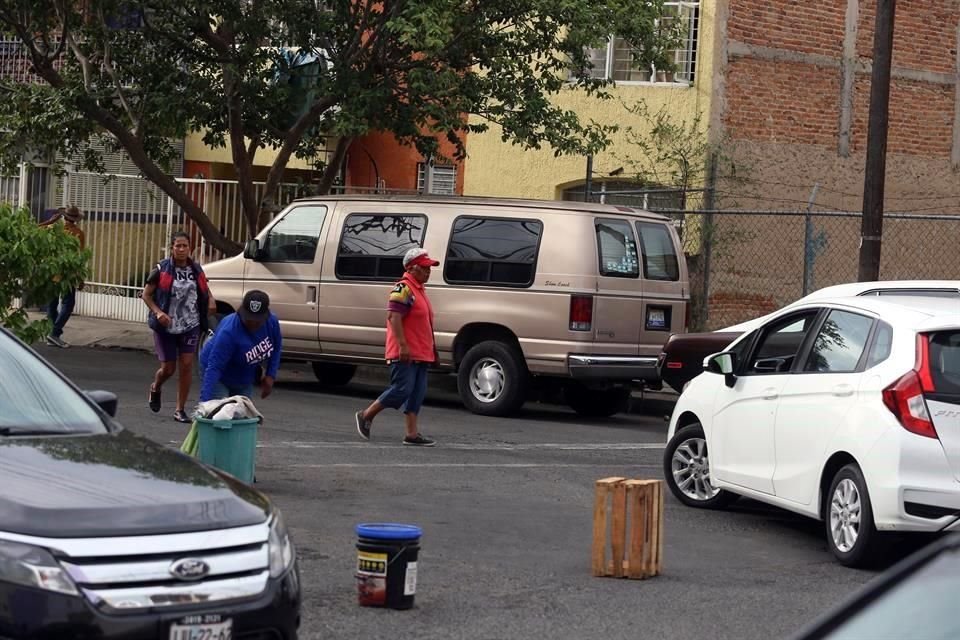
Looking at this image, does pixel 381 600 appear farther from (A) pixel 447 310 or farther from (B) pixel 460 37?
(B) pixel 460 37

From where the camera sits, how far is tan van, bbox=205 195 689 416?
17.2 meters

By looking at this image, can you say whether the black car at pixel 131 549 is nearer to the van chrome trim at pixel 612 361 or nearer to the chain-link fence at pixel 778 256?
the van chrome trim at pixel 612 361

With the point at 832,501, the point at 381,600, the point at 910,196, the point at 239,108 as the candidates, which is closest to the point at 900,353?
the point at 832,501

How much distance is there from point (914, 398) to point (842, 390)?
62 centimetres

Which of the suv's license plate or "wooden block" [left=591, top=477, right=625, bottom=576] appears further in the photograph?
"wooden block" [left=591, top=477, right=625, bottom=576]

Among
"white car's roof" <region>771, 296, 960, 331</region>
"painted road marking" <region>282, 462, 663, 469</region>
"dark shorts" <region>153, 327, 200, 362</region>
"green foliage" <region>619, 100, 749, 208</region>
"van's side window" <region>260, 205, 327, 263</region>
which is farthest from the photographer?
"green foliage" <region>619, 100, 749, 208</region>

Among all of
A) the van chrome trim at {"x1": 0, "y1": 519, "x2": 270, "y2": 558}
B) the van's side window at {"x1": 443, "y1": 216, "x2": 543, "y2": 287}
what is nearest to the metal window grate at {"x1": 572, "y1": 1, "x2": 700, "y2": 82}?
the van's side window at {"x1": 443, "y1": 216, "x2": 543, "y2": 287}

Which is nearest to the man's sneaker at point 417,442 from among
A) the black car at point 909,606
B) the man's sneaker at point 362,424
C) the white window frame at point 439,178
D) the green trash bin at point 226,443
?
the man's sneaker at point 362,424

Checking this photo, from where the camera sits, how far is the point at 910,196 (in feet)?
83.4

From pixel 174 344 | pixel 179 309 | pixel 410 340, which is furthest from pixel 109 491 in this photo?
pixel 174 344

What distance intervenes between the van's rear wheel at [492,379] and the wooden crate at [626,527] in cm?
798

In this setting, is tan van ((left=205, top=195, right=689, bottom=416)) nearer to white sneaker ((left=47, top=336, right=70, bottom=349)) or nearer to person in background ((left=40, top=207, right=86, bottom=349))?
person in background ((left=40, top=207, right=86, bottom=349))

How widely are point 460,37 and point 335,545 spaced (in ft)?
35.4

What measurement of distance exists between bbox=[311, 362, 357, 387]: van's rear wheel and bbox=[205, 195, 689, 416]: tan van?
1114mm
